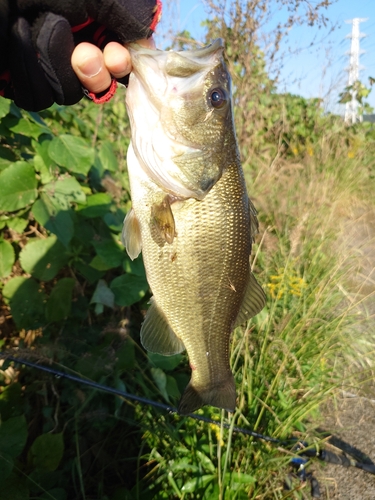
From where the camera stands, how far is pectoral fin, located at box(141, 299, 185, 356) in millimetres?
1480

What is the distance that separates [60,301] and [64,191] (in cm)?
59

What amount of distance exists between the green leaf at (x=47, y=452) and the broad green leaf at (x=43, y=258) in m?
0.79

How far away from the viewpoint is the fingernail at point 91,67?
118 centimetres

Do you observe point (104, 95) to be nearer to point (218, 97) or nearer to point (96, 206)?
point (218, 97)

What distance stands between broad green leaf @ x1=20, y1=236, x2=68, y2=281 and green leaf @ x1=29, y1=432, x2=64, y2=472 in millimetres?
795

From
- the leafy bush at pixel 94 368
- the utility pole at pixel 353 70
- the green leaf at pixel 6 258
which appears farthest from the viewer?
the utility pole at pixel 353 70

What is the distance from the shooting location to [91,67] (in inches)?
46.9

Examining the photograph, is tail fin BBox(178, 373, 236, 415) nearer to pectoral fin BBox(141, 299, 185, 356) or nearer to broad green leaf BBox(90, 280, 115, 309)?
pectoral fin BBox(141, 299, 185, 356)

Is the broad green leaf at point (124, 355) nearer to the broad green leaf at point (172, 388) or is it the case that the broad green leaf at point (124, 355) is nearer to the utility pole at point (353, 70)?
the broad green leaf at point (172, 388)

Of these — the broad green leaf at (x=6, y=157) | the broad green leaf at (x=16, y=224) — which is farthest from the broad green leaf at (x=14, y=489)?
the broad green leaf at (x=6, y=157)

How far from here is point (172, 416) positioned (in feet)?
7.51

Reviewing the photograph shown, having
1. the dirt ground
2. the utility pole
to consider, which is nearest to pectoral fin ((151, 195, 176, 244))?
the dirt ground

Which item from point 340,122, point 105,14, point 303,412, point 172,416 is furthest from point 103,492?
point 340,122

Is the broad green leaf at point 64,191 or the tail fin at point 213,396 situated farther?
the broad green leaf at point 64,191
